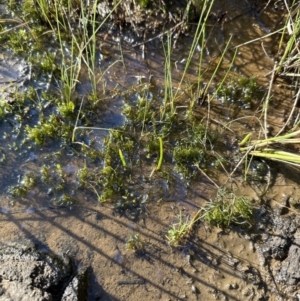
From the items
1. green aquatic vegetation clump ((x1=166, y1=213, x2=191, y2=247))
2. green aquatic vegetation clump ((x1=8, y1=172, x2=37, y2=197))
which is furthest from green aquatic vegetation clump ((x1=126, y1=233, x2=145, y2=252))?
green aquatic vegetation clump ((x1=8, y1=172, x2=37, y2=197))

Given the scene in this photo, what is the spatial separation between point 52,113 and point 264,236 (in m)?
1.74

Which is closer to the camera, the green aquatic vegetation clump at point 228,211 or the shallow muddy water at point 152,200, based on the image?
the shallow muddy water at point 152,200

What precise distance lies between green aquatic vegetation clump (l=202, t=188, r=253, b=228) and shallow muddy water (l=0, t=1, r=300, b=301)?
0.06m

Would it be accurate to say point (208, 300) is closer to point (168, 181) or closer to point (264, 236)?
point (264, 236)

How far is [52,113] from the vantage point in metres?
3.55

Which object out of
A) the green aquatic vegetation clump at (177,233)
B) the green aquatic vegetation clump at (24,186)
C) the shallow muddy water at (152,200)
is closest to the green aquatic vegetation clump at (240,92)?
the shallow muddy water at (152,200)

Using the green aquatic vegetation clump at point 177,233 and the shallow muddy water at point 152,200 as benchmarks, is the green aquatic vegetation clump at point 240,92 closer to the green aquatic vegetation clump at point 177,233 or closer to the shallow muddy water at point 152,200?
the shallow muddy water at point 152,200

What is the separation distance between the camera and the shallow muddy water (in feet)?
10.0

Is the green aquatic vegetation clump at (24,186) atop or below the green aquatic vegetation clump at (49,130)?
below

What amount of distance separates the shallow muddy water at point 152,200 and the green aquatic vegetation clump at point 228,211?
57 mm

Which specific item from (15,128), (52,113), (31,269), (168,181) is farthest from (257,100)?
(31,269)

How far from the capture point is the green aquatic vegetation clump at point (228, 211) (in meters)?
A: 3.18

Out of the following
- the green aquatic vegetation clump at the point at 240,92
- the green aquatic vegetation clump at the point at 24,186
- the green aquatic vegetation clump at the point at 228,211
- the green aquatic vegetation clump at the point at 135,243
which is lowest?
the green aquatic vegetation clump at the point at 135,243

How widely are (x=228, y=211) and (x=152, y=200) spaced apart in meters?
0.52
